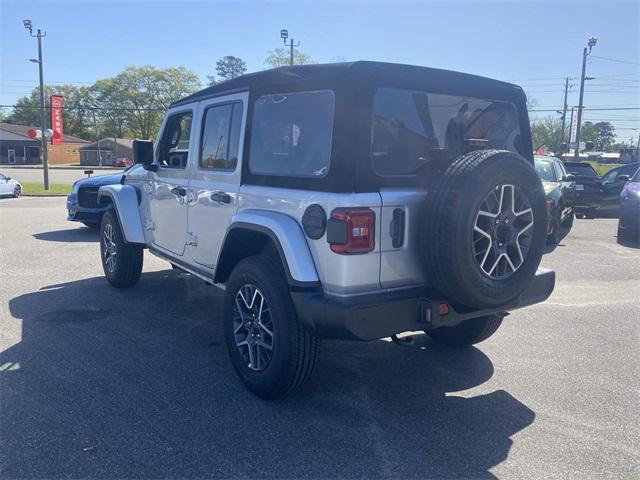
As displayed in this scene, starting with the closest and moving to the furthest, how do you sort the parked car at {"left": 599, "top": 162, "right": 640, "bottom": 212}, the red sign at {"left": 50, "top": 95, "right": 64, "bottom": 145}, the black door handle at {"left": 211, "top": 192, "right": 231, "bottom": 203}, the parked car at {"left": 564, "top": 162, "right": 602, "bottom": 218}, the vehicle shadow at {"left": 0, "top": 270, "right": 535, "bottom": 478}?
the vehicle shadow at {"left": 0, "top": 270, "right": 535, "bottom": 478} < the black door handle at {"left": 211, "top": 192, "right": 231, "bottom": 203} < the parked car at {"left": 564, "top": 162, "right": 602, "bottom": 218} < the parked car at {"left": 599, "top": 162, "right": 640, "bottom": 212} < the red sign at {"left": 50, "top": 95, "right": 64, "bottom": 145}

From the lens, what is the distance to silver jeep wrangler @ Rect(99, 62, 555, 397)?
3160 mm

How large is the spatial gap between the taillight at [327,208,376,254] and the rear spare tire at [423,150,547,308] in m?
0.35

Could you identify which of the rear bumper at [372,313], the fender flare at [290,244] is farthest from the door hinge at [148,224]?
the rear bumper at [372,313]

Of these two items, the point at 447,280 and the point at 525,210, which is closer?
the point at 447,280

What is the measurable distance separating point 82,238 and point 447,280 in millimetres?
8859

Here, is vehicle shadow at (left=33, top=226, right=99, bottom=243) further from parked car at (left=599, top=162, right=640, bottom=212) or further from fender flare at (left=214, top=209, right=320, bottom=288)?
parked car at (left=599, top=162, right=640, bottom=212)

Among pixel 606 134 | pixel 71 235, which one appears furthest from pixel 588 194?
pixel 606 134

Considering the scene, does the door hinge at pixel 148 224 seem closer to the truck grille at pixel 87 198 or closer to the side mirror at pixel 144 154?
the side mirror at pixel 144 154

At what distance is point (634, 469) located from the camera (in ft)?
9.57

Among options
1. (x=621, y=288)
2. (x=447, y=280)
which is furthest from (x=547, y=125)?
(x=447, y=280)

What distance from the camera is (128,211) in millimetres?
5980

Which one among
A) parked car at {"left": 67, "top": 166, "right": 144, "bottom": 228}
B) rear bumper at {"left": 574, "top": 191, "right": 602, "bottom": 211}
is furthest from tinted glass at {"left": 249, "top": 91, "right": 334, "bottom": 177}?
rear bumper at {"left": 574, "top": 191, "right": 602, "bottom": 211}

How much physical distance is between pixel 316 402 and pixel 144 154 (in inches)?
125

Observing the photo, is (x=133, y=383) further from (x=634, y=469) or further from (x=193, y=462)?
(x=634, y=469)
